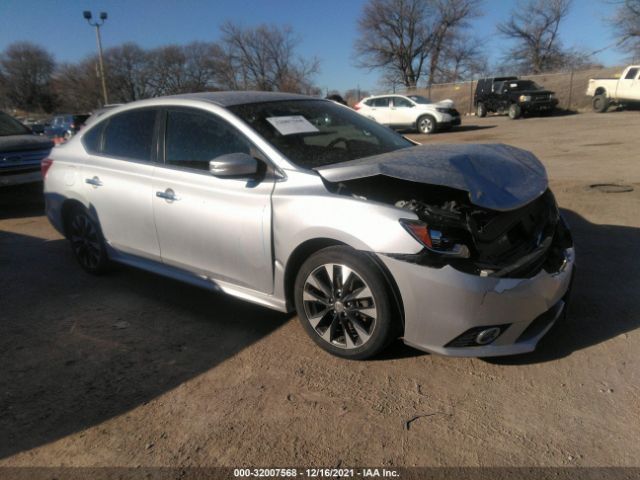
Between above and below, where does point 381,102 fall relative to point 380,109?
above

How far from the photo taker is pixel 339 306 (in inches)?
116

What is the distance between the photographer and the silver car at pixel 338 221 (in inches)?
105

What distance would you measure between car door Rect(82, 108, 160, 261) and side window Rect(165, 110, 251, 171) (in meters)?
0.23

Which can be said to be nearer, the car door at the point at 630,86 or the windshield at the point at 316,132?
the windshield at the point at 316,132

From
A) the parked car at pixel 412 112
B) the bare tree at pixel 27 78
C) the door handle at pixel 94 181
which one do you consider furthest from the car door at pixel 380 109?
the bare tree at pixel 27 78

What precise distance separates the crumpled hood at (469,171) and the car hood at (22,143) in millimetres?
6971

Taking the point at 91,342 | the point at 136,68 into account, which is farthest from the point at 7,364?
the point at 136,68

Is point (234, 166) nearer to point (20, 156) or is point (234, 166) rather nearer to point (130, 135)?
point (130, 135)

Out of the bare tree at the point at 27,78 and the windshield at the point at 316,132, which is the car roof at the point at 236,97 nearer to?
the windshield at the point at 316,132

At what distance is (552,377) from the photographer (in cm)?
277

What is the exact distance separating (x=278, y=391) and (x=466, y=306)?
1.16 metres

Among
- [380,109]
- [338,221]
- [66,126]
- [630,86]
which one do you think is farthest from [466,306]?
[630,86]

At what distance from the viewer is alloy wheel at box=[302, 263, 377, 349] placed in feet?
9.38

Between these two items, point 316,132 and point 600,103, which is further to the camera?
point 600,103
